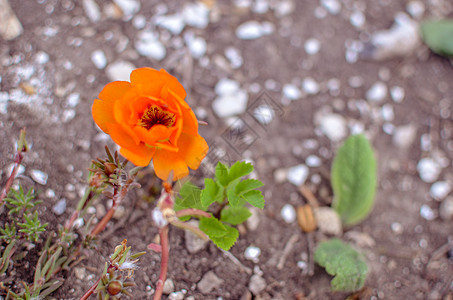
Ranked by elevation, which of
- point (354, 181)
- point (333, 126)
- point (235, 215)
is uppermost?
point (235, 215)

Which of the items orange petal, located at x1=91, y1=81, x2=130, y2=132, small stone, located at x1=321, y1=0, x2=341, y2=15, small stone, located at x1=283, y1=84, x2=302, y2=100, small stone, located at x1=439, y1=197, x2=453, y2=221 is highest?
orange petal, located at x1=91, y1=81, x2=130, y2=132

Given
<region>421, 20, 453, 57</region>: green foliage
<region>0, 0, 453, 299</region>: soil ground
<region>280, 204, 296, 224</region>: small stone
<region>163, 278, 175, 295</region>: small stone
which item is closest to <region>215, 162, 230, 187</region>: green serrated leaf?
<region>0, 0, 453, 299</region>: soil ground

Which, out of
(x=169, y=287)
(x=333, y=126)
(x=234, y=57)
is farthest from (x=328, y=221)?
(x=234, y=57)

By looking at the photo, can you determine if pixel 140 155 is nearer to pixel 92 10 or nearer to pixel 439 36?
pixel 92 10

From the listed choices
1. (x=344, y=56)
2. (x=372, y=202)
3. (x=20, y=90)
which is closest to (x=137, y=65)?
(x=20, y=90)

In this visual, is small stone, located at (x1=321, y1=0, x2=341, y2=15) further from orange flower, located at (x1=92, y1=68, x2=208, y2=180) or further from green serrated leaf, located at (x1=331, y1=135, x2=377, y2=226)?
orange flower, located at (x1=92, y1=68, x2=208, y2=180)

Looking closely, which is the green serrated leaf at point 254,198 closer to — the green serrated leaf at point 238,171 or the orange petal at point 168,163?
the green serrated leaf at point 238,171
